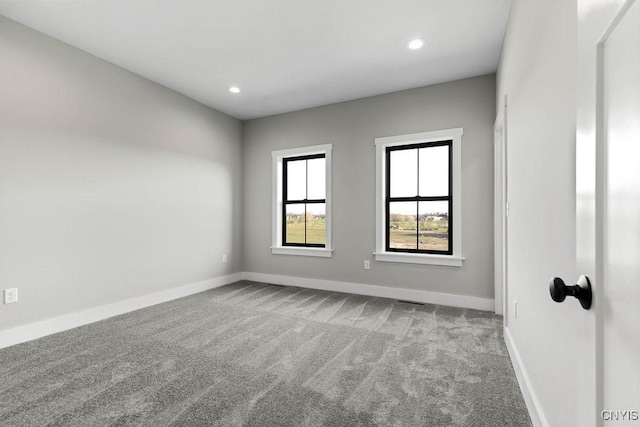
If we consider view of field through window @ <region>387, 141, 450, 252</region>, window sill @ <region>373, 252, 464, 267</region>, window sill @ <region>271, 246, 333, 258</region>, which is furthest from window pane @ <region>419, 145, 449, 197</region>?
window sill @ <region>271, 246, 333, 258</region>

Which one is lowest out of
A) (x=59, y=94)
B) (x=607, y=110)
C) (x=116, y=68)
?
(x=607, y=110)

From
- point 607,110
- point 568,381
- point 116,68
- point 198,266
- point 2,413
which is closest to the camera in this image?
point 607,110

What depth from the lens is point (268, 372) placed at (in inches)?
81.7

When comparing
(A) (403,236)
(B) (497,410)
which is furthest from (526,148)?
(A) (403,236)

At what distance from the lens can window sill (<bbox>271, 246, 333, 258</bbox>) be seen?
14.3 ft

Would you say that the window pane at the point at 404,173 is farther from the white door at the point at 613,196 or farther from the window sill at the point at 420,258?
the white door at the point at 613,196

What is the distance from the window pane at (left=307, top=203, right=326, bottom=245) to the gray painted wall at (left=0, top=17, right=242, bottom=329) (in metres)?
1.49

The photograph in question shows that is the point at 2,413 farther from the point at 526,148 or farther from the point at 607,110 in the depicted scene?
the point at 526,148

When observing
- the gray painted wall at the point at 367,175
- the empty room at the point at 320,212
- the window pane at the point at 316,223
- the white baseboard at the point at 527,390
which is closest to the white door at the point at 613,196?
the empty room at the point at 320,212

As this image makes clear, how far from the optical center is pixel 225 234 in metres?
4.76

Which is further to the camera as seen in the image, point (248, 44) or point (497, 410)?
point (248, 44)

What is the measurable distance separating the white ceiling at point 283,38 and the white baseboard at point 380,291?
2.58 m

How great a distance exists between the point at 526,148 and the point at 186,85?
12.2ft

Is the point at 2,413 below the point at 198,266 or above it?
below
